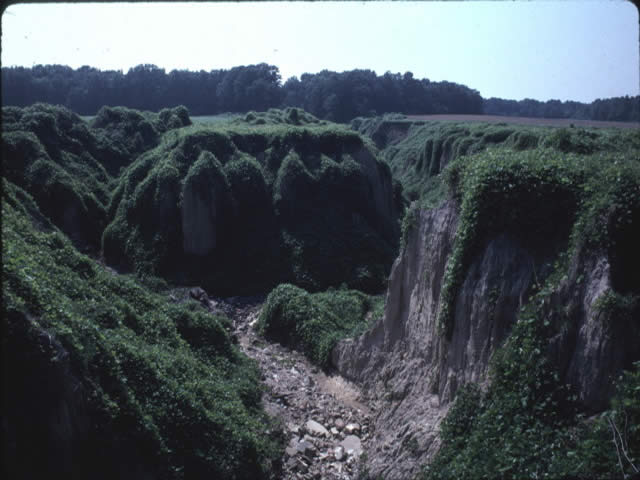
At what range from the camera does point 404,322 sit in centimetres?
1084

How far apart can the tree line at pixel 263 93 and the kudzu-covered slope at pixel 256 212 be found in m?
24.0

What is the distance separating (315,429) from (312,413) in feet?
1.69

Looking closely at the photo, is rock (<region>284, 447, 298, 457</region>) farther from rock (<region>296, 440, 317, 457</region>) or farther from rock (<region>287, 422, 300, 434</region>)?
rock (<region>287, 422, 300, 434</region>)

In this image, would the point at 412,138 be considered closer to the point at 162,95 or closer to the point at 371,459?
the point at 162,95

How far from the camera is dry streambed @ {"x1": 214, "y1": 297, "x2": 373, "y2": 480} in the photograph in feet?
31.1

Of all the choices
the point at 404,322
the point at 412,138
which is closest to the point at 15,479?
the point at 404,322

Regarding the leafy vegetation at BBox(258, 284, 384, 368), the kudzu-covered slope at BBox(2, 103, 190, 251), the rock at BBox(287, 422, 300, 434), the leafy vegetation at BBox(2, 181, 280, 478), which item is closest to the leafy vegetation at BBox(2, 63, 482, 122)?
the kudzu-covered slope at BBox(2, 103, 190, 251)

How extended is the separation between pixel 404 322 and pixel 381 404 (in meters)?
1.68

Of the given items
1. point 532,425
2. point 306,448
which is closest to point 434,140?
point 306,448

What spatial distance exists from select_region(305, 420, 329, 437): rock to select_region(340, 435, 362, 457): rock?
0.45 metres

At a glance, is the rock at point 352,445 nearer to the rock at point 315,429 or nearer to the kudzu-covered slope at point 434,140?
the rock at point 315,429

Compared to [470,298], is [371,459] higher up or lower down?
lower down

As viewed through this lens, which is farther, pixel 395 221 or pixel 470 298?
pixel 395 221

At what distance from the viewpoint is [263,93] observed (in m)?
55.6
